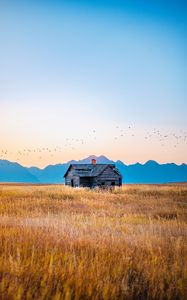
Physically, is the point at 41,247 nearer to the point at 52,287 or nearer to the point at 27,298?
the point at 52,287

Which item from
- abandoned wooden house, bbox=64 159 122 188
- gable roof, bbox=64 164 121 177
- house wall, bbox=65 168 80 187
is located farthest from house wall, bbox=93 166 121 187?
house wall, bbox=65 168 80 187

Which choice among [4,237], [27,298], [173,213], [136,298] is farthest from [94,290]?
[173,213]

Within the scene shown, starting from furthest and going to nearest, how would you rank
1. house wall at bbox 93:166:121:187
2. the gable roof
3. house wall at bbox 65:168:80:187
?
house wall at bbox 65:168:80:187, the gable roof, house wall at bbox 93:166:121:187

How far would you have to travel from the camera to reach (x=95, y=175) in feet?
151

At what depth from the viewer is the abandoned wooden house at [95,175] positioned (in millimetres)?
46188

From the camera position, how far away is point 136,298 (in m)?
3.66

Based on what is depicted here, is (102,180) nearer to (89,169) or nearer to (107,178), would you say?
(107,178)

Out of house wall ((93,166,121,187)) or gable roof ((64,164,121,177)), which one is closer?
house wall ((93,166,121,187))

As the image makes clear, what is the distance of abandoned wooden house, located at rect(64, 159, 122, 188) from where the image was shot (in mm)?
46188

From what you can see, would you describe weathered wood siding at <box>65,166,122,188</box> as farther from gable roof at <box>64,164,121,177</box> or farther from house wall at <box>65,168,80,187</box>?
gable roof at <box>64,164,121,177</box>

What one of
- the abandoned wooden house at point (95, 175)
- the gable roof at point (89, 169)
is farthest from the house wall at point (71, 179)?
the gable roof at point (89, 169)

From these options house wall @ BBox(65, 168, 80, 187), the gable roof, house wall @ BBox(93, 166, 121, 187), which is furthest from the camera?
house wall @ BBox(65, 168, 80, 187)

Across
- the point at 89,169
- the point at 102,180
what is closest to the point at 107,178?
the point at 102,180

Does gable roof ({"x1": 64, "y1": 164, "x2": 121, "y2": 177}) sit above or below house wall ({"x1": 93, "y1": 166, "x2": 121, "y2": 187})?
above
